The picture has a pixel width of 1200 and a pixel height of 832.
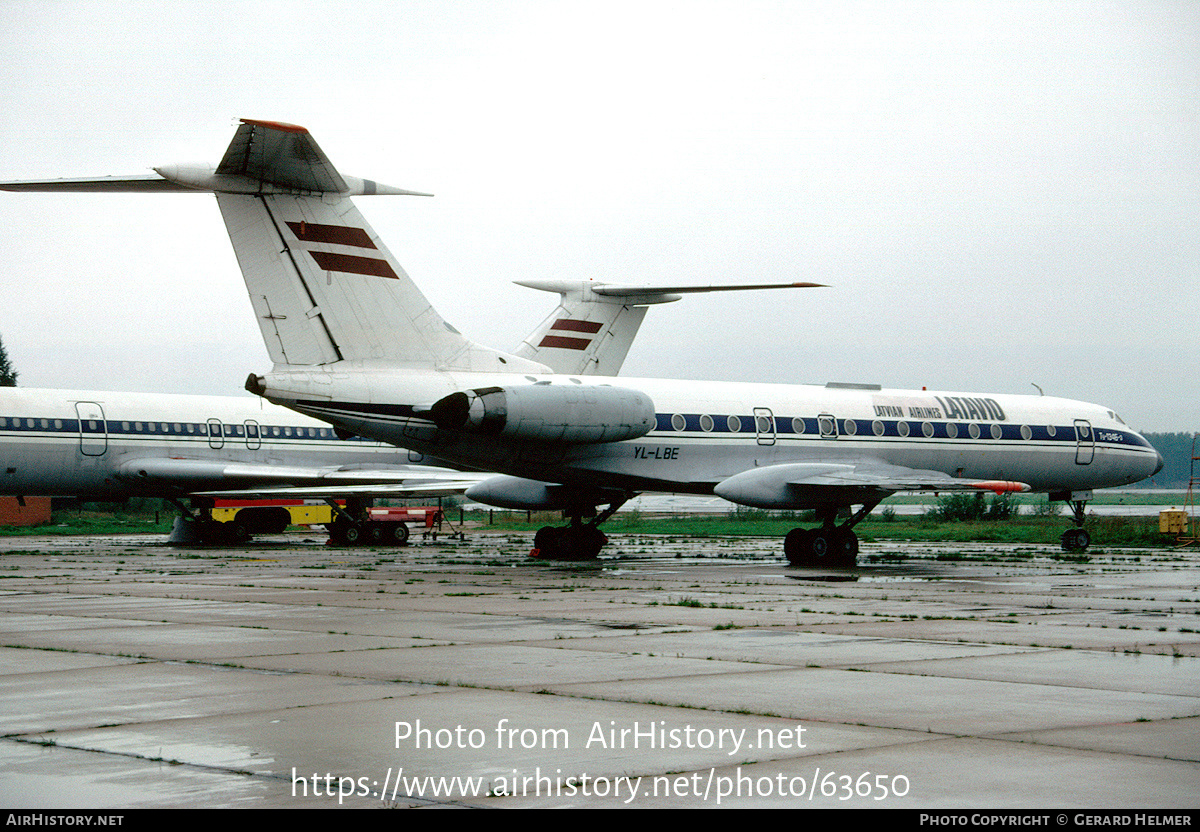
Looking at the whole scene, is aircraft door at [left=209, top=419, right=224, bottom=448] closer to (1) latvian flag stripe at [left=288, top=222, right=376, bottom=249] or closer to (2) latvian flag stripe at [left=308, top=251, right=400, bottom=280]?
(2) latvian flag stripe at [left=308, top=251, right=400, bottom=280]

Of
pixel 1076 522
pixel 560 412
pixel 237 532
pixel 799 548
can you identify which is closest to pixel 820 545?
pixel 799 548

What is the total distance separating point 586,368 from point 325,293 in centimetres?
1195

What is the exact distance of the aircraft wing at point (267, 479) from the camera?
2845cm

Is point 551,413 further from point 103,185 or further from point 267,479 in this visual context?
point 267,479

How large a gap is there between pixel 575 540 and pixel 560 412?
4909 millimetres

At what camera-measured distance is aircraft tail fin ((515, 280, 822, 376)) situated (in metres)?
29.2

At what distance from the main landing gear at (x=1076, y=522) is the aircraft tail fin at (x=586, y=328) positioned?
33.2 feet

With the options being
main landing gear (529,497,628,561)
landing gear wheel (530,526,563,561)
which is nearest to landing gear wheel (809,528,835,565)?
main landing gear (529,497,628,561)

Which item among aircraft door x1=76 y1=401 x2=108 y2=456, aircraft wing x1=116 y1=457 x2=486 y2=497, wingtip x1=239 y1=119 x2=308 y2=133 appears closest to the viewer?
wingtip x1=239 y1=119 x2=308 y2=133

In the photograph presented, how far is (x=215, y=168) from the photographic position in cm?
1719

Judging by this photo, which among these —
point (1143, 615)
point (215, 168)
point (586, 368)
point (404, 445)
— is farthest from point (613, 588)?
point (586, 368)

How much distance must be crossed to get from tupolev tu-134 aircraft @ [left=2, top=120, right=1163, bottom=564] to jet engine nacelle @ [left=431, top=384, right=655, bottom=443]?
3 cm

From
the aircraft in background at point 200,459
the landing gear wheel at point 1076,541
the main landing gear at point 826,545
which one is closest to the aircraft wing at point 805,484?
the main landing gear at point 826,545

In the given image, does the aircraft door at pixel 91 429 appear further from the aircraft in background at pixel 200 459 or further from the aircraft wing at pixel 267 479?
the aircraft wing at pixel 267 479
